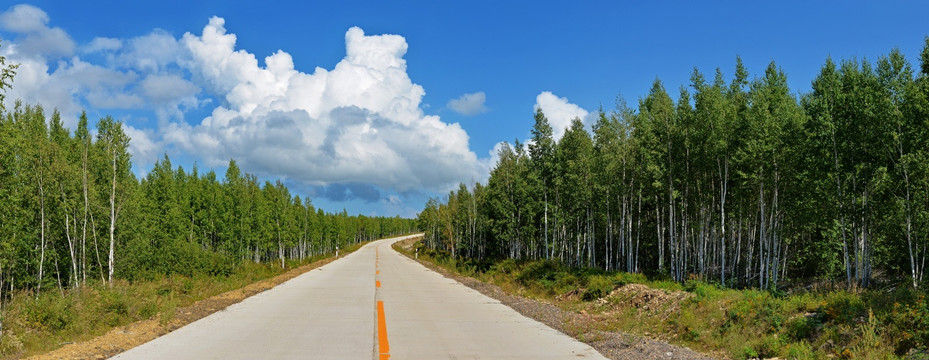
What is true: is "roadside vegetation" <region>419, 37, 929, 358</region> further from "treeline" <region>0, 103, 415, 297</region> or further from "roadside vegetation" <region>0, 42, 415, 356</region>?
"treeline" <region>0, 103, 415, 297</region>

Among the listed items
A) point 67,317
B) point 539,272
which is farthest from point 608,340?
point 539,272

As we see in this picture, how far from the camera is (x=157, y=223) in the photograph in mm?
41875

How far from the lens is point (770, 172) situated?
24.0 meters

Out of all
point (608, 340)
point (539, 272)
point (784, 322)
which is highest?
point (784, 322)

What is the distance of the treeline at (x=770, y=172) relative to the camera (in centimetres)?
1988

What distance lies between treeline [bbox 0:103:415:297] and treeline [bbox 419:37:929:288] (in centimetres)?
2589

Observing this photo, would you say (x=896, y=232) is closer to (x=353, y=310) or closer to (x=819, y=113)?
(x=819, y=113)

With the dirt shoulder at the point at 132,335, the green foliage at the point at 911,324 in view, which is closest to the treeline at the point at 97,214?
the dirt shoulder at the point at 132,335

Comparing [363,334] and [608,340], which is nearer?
[608,340]

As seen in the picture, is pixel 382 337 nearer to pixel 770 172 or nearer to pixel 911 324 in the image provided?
pixel 911 324

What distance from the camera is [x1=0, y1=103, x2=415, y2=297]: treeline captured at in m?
22.3

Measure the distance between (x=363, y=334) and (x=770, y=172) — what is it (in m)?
21.8

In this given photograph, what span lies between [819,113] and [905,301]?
15.6m

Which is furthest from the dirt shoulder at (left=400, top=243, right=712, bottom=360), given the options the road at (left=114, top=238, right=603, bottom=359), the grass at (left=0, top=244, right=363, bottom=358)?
the grass at (left=0, top=244, right=363, bottom=358)
